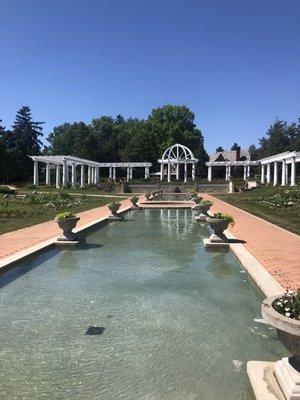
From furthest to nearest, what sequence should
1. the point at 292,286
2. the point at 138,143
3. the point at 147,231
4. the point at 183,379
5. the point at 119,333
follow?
the point at 138,143, the point at 147,231, the point at 292,286, the point at 119,333, the point at 183,379

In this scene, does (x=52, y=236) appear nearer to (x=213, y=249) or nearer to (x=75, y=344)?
(x=213, y=249)

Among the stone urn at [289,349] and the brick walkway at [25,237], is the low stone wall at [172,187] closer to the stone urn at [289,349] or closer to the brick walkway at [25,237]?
the brick walkway at [25,237]

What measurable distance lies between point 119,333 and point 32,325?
118 centimetres

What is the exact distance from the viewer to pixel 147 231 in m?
16.6

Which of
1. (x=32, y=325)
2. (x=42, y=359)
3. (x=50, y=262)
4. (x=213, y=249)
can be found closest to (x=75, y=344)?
(x=42, y=359)

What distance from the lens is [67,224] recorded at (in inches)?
494

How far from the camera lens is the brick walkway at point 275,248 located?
8.18m

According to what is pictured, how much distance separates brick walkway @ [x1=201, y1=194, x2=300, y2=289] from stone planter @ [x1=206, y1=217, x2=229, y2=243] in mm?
693

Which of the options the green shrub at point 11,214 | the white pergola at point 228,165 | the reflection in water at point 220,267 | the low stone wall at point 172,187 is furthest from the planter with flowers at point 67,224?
the white pergola at point 228,165

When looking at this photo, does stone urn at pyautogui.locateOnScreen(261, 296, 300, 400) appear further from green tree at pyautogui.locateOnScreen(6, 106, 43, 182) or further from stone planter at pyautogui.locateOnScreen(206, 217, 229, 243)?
green tree at pyautogui.locateOnScreen(6, 106, 43, 182)

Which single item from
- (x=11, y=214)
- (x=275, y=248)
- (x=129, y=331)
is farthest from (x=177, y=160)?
(x=129, y=331)

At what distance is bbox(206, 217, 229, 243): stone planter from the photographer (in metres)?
12.2

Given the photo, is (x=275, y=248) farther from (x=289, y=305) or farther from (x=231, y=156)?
(x=231, y=156)

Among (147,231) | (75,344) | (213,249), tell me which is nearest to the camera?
(75,344)
